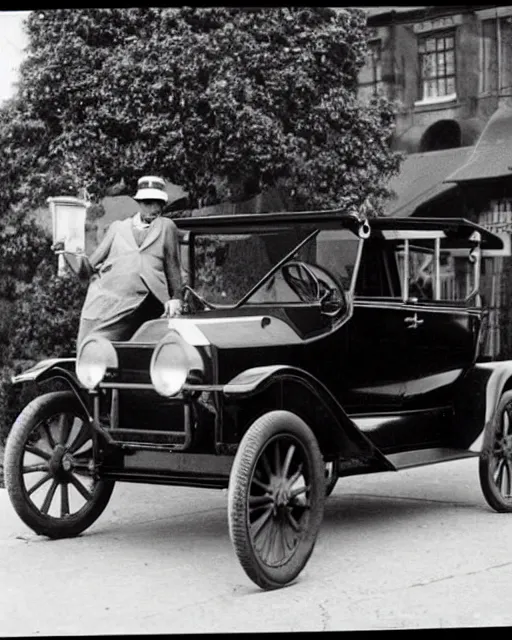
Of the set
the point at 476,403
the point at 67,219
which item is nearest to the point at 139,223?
the point at 476,403

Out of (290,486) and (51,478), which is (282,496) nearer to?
(290,486)

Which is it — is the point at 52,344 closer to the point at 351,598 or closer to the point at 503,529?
the point at 503,529

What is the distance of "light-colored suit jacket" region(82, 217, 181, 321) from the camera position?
5977 millimetres

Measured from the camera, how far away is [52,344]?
886cm

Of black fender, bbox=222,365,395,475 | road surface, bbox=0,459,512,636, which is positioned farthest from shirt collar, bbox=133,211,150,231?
road surface, bbox=0,459,512,636

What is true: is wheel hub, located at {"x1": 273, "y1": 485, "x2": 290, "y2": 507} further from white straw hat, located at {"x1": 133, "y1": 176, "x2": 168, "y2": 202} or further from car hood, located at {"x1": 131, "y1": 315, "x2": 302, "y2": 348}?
white straw hat, located at {"x1": 133, "y1": 176, "x2": 168, "y2": 202}

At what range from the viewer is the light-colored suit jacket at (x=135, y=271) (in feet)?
19.6

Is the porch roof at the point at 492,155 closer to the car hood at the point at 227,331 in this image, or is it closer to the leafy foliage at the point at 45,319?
the leafy foliage at the point at 45,319

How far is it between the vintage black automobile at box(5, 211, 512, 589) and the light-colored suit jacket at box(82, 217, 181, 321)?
28 centimetres

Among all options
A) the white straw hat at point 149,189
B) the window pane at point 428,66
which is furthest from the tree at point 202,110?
the white straw hat at point 149,189

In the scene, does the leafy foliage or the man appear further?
the leafy foliage

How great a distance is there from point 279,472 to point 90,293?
5.47ft

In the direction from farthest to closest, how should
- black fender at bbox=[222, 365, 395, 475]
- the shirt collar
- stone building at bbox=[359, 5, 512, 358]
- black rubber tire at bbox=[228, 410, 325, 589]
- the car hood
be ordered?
stone building at bbox=[359, 5, 512, 358] < the shirt collar < the car hood < black fender at bbox=[222, 365, 395, 475] < black rubber tire at bbox=[228, 410, 325, 589]

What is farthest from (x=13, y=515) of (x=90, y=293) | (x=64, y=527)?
(x=90, y=293)
